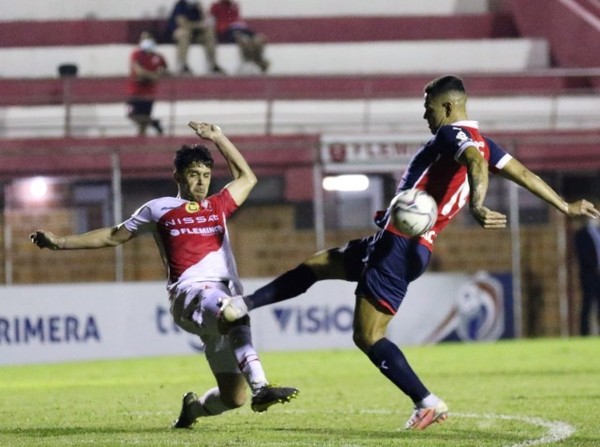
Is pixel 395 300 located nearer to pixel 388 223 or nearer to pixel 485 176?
pixel 388 223

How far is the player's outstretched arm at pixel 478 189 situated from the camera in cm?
746

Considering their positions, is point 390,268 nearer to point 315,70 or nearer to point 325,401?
point 325,401

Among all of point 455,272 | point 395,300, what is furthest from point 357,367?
point 395,300

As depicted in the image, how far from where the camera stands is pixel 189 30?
2469 centimetres

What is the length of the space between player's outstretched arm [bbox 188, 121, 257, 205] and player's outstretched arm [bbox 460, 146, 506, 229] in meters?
1.52

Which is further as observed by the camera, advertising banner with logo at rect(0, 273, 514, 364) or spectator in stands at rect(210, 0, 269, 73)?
spectator in stands at rect(210, 0, 269, 73)

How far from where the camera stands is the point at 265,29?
2680cm

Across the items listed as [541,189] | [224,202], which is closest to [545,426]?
[541,189]

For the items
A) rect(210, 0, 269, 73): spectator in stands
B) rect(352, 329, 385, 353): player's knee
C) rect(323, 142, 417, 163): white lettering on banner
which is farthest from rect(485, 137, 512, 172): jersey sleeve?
rect(210, 0, 269, 73): spectator in stands

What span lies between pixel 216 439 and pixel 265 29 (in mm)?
19531

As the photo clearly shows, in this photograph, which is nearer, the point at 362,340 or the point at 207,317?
the point at 207,317

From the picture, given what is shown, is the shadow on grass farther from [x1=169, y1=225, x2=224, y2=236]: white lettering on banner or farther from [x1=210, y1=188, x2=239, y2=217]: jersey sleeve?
[x1=210, y1=188, x2=239, y2=217]: jersey sleeve

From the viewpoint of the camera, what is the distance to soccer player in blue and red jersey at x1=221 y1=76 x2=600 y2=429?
8.09m

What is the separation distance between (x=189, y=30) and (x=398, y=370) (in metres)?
17.3
